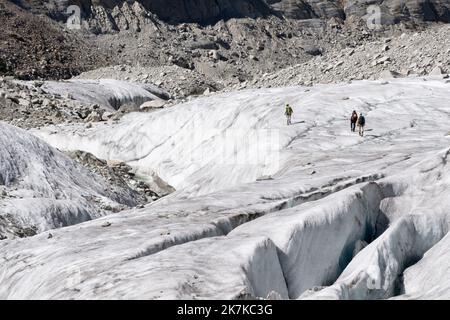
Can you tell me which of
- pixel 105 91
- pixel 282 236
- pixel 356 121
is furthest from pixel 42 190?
pixel 105 91

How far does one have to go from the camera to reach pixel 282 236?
666 inches

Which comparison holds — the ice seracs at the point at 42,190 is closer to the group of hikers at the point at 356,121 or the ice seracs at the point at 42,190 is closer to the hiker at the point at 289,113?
the hiker at the point at 289,113

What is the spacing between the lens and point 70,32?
83.9 meters

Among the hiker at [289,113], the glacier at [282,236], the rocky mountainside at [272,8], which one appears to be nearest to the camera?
the glacier at [282,236]

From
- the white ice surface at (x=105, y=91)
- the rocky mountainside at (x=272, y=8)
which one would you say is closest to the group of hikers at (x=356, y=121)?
the white ice surface at (x=105, y=91)

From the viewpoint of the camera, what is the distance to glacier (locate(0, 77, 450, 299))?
49.2 ft

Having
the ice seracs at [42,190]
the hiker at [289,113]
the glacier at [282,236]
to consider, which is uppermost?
the glacier at [282,236]

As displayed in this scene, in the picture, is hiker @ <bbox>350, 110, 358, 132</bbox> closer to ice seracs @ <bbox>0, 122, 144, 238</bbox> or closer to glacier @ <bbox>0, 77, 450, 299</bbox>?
glacier @ <bbox>0, 77, 450, 299</bbox>

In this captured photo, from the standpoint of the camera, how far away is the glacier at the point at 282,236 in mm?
14992

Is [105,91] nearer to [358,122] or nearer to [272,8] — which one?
[358,122]

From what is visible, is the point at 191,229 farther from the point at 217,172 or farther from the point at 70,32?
the point at 70,32

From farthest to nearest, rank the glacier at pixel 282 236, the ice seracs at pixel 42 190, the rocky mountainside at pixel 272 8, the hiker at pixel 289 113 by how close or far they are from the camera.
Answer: the rocky mountainside at pixel 272 8
the hiker at pixel 289 113
the ice seracs at pixel 42 190
the glacier at pixel 282 236
